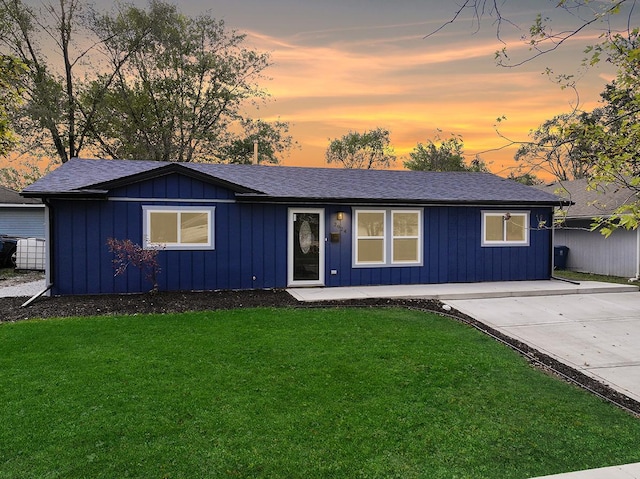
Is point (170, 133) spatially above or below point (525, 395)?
above

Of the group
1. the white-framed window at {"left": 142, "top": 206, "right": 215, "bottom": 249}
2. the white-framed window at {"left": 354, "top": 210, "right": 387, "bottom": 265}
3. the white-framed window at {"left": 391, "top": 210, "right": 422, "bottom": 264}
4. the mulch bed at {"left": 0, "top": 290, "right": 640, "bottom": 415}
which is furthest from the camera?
the white-framed window at {"left": 391, "top": 210, "right": 422, "bottom": 264}

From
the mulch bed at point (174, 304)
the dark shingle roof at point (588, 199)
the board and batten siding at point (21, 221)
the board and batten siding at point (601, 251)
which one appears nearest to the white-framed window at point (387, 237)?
the mulch bed at point (174, 304)

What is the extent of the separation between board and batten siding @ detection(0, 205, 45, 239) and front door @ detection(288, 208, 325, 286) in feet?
46.7

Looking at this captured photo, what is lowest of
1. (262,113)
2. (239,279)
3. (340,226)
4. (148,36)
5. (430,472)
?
(430,472)

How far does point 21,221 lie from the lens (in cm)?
1825

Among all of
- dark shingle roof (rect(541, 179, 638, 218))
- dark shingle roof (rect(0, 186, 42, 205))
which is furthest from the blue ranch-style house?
dark shingle roof (rect(0, 186, 42, 205))

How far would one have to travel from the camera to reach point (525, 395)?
3984 millimetres

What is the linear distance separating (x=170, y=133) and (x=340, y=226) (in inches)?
617

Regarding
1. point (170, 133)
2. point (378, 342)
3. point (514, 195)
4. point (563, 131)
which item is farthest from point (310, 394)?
point (170, 133)

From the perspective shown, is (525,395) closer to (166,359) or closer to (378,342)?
(378,342)

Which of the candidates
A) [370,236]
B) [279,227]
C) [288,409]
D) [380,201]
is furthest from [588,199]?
[288,409]

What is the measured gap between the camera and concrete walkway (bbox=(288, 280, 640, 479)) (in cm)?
476

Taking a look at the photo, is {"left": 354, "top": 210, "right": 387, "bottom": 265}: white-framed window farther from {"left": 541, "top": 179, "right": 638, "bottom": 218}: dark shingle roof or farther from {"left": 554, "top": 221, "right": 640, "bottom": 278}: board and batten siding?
{"left": 541, "top": 179, "right": 638, "bottom": 218}: dark shingle roof

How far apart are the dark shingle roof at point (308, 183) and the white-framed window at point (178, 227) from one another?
0.75m
